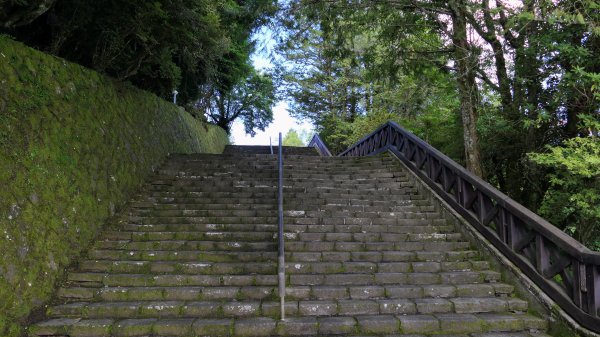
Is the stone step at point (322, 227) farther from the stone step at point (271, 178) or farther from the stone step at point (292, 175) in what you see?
the stone step at point (292, 175)

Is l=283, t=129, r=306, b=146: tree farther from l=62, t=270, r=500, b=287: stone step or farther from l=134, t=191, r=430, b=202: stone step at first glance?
l=62, t=270, r=500, b=287: stone step

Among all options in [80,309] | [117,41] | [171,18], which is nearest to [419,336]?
[80,309]

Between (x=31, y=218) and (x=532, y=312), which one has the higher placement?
(x=31, y=218)

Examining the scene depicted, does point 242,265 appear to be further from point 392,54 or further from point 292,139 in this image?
point 292,139

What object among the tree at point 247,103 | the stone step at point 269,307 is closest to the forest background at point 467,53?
the stone step at point 269,307

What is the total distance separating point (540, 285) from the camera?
13.0 feet

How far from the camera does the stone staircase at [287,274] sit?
12.0ft

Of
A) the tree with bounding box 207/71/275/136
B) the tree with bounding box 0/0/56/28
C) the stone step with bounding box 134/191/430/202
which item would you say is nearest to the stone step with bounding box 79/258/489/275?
the stone step with bounding box 134/191/430/202

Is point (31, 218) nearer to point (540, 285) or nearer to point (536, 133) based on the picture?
point (540, 285)

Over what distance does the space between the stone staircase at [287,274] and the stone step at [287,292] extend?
0.04ft

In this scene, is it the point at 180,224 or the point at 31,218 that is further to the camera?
Result: the point at 180,224

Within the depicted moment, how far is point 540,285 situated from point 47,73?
6196 mm

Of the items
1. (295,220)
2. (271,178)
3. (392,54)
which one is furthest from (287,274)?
(392,54)

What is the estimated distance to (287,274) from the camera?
4.43 meters
